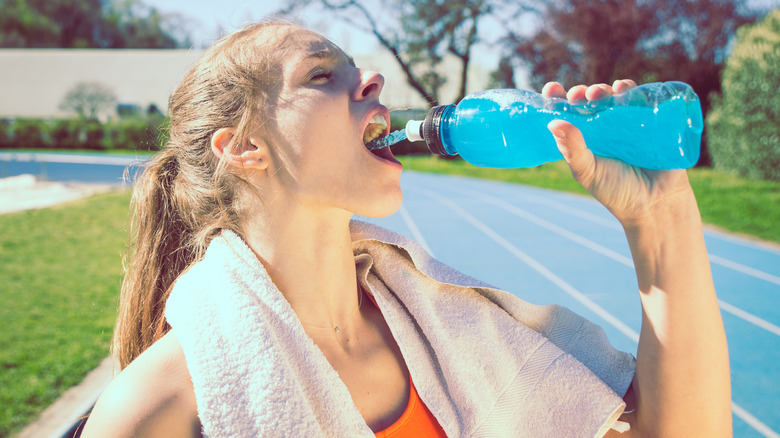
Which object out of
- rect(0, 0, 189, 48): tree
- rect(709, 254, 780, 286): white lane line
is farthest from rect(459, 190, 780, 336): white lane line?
rect(0, 0, 189, 48): tree

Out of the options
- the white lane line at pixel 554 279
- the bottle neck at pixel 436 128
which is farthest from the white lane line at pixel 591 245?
the bottle neck at pixel 436 128

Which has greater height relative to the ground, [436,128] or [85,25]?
[85,25]

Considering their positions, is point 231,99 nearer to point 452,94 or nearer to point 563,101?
point 563,101

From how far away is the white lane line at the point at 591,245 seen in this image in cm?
434

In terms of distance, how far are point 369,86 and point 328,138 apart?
18 cm

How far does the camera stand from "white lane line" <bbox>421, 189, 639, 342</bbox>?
415cm

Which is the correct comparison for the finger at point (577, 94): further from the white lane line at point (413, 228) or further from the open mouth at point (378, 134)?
the white lane line at point (413, 228)

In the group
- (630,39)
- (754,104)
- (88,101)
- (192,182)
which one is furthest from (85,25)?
(192,182)

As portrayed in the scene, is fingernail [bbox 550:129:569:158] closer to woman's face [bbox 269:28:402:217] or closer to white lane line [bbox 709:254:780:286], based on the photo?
woman's face [bbox 269:28:402:217]

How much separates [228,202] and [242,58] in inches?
13.9

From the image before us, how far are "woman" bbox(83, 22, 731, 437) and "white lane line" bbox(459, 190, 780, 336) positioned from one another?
3473mm

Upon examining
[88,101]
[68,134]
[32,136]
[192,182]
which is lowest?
[192,182]

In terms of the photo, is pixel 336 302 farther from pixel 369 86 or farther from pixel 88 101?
pixel 88 101

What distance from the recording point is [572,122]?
57.3 inches
